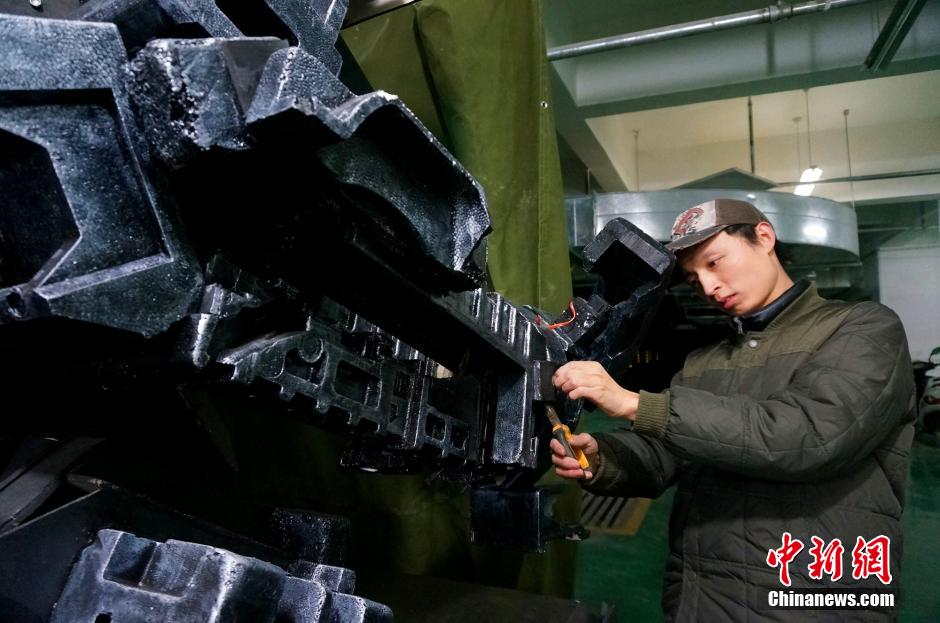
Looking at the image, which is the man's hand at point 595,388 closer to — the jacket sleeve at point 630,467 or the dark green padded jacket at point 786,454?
the dark green padded jacket at point 786,454

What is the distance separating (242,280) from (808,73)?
2.81m

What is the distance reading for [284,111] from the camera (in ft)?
1.15

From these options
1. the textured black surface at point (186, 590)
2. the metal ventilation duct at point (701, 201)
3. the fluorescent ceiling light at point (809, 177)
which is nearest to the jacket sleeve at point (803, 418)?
the textured black surface at point (186, 590)

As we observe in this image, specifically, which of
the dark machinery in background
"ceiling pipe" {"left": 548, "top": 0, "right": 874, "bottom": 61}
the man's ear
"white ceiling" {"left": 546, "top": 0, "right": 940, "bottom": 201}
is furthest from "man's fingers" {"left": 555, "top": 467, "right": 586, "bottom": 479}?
"white ceiling" {"left": 546, "top": 0, "right": 940, "bottom": 201}

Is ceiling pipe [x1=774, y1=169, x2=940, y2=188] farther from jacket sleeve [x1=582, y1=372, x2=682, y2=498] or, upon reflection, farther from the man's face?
jacket sleeve [x1=582, y1=372, x2=682, y2=498]

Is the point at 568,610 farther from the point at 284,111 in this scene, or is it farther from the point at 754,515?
the point at 284,111

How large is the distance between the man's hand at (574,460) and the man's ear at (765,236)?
58 cm

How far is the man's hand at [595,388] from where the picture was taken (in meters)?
0.92

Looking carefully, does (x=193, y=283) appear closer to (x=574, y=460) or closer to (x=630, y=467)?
(x=574, y=460)

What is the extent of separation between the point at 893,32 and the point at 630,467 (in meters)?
1.81

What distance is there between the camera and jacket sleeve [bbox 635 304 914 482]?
0.94 metres

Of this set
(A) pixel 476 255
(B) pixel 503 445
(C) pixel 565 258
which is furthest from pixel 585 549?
(A) pixel 476 255

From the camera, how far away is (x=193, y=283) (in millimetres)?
463

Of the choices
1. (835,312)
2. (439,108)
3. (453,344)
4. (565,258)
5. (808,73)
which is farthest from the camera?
(808,73)
